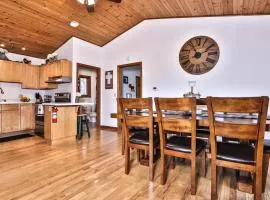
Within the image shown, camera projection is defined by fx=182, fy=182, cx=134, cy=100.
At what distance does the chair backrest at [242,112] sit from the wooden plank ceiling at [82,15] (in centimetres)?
270

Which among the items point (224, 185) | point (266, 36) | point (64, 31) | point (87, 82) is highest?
point (64, 31)

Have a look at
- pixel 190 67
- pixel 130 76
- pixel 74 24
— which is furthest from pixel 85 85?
pixel 190 67

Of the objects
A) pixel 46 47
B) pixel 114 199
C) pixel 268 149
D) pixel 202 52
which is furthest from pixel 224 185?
pixel 46 47

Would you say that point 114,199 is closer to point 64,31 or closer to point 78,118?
point 78,118

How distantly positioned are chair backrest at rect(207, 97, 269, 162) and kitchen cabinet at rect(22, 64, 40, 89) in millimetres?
5198

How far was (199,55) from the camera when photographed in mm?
4102

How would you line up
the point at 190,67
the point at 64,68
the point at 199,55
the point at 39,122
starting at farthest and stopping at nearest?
the point at 64,68 → the point at 39,122 → the point at 190,67 → the point at 199,55

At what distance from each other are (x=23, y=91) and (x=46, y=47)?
1.49 meters

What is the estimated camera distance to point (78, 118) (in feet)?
14.5

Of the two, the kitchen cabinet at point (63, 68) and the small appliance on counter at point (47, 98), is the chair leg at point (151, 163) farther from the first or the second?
the small appliance on counter at point (47, 98)

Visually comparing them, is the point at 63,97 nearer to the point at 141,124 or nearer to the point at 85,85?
the point at 85,85

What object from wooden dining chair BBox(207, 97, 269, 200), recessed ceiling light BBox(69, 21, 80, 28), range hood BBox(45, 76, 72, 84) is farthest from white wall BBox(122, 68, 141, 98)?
wooden dining chair BBox(207, 97, 269, 200)

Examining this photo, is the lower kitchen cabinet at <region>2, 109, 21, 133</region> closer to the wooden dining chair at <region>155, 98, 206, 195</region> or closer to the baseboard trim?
the baseboard trim

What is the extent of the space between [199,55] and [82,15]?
281 cm
